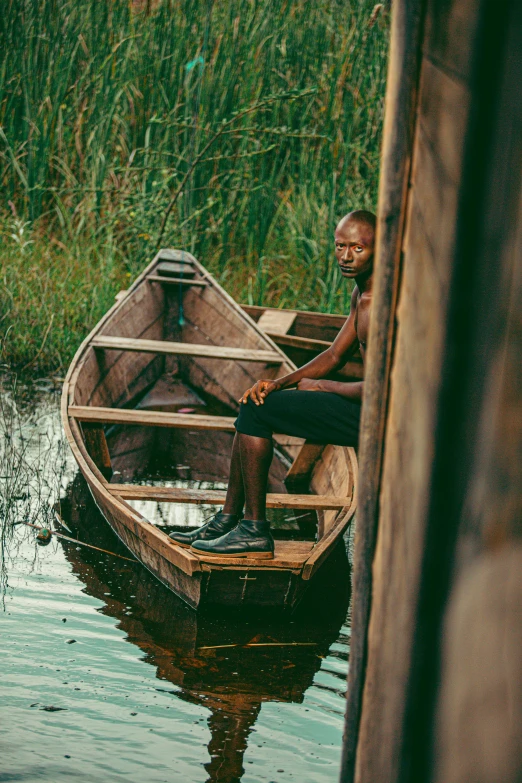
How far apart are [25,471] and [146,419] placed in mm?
679

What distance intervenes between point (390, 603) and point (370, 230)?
222 cm

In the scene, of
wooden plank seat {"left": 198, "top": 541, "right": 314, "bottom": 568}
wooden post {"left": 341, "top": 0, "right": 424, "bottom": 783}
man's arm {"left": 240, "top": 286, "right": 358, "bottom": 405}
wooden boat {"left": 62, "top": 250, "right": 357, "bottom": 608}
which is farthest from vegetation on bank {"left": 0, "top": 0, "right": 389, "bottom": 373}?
wooden post {"left": 341, "top": 0, "right": 424, "bottom": 783}

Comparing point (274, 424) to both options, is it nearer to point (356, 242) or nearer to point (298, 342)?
point (356, 242)

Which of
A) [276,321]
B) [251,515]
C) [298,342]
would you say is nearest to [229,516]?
[251,515]

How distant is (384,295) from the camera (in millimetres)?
984

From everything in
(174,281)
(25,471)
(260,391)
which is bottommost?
(25,471)

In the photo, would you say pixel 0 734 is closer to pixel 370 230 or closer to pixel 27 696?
pixel 27 696

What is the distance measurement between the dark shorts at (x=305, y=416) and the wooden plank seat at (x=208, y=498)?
1.57 feet

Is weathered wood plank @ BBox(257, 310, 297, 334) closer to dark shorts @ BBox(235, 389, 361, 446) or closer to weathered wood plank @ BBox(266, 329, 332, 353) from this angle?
weathered wood plank @ BBox(266, 329, 332, 353)

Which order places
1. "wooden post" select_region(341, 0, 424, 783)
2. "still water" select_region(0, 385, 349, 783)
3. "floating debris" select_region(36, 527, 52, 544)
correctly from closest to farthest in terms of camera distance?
"wooden post" select_region(341, 0, 424, 783)
"still water" select_region(0, 385, 349, 783)
"floating debris" select_region(36, 527, 52, 544)

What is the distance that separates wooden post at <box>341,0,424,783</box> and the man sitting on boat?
2008 mm

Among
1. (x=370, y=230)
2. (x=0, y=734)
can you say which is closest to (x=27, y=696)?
(x=0, y=734)

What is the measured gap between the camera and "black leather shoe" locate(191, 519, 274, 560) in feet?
10.0

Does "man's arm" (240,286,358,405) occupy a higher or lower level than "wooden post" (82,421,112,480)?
higher
